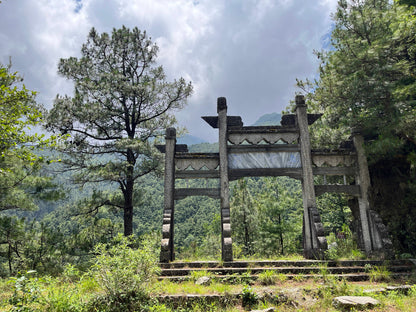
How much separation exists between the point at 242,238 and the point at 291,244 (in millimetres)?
4230

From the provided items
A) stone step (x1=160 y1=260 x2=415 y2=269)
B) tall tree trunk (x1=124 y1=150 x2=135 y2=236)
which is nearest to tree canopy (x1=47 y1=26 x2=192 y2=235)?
tall tree trunk (x1=124 y1=150 x2=135 y2=236)

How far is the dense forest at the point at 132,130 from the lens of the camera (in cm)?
744

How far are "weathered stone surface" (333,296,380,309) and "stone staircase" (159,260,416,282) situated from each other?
3.88 feet

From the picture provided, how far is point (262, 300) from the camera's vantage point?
4668 mm

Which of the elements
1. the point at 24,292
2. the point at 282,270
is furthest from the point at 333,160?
the point at 24,292

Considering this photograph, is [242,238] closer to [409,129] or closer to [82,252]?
[82,252]

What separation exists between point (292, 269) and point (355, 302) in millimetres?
1933

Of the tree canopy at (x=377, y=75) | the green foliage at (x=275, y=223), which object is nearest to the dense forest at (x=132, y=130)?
the tree canopy at (x=377, y=75)

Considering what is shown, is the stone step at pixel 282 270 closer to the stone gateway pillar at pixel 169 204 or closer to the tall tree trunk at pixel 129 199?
the stone gateway pillar at pixel 169 204

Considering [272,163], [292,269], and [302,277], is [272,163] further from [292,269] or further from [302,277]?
[302,277]

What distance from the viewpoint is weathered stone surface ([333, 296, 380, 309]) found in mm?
4250

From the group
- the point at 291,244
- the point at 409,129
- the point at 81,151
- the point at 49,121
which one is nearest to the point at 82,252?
the point at 81,151

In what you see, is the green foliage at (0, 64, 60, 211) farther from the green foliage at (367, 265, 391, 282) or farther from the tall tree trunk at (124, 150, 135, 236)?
the green foliage at (367, 265, 391, 282)

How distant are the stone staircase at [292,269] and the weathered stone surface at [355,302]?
46.6 inches
